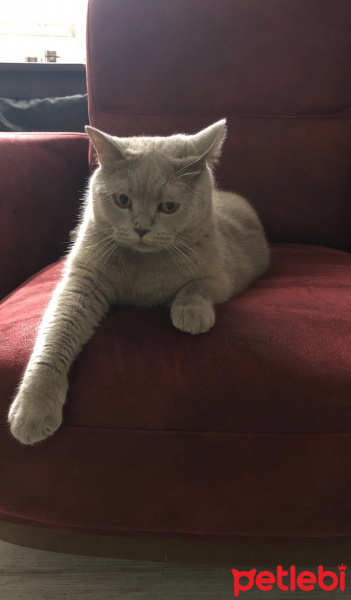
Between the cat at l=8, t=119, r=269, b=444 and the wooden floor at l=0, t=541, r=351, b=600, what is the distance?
0.52 meters

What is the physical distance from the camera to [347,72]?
160 cm

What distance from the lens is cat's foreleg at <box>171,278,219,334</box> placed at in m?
0.94

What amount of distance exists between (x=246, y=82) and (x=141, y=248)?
0.88 m

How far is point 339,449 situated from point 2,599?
2.54 feet

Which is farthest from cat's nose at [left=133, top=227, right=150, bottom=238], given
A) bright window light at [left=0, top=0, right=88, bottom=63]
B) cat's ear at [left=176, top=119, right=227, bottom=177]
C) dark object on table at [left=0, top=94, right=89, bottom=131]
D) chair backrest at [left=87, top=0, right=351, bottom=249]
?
bright window light at [left=0, top=0, right=88, bottom=63]

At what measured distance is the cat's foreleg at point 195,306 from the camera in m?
0.94

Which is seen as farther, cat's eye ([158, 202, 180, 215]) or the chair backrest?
the chair backrest

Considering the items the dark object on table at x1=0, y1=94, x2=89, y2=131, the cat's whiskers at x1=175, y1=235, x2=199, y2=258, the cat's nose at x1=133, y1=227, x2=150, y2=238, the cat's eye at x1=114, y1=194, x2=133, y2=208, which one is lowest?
the cat's whiskers at x1=175, y1=235, x2=199, y2=258

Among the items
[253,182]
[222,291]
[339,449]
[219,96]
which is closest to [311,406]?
[339,449]

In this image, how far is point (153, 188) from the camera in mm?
995

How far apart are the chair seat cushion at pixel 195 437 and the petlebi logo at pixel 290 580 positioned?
222 millimetres

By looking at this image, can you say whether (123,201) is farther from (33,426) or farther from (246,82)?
(246,82)

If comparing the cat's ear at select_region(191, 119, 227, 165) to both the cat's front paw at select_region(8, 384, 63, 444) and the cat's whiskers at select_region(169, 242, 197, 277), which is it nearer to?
the cat's whiskers at select_region(169, 242, 197, 277)

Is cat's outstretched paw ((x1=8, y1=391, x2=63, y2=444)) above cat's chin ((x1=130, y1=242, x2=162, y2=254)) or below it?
below
